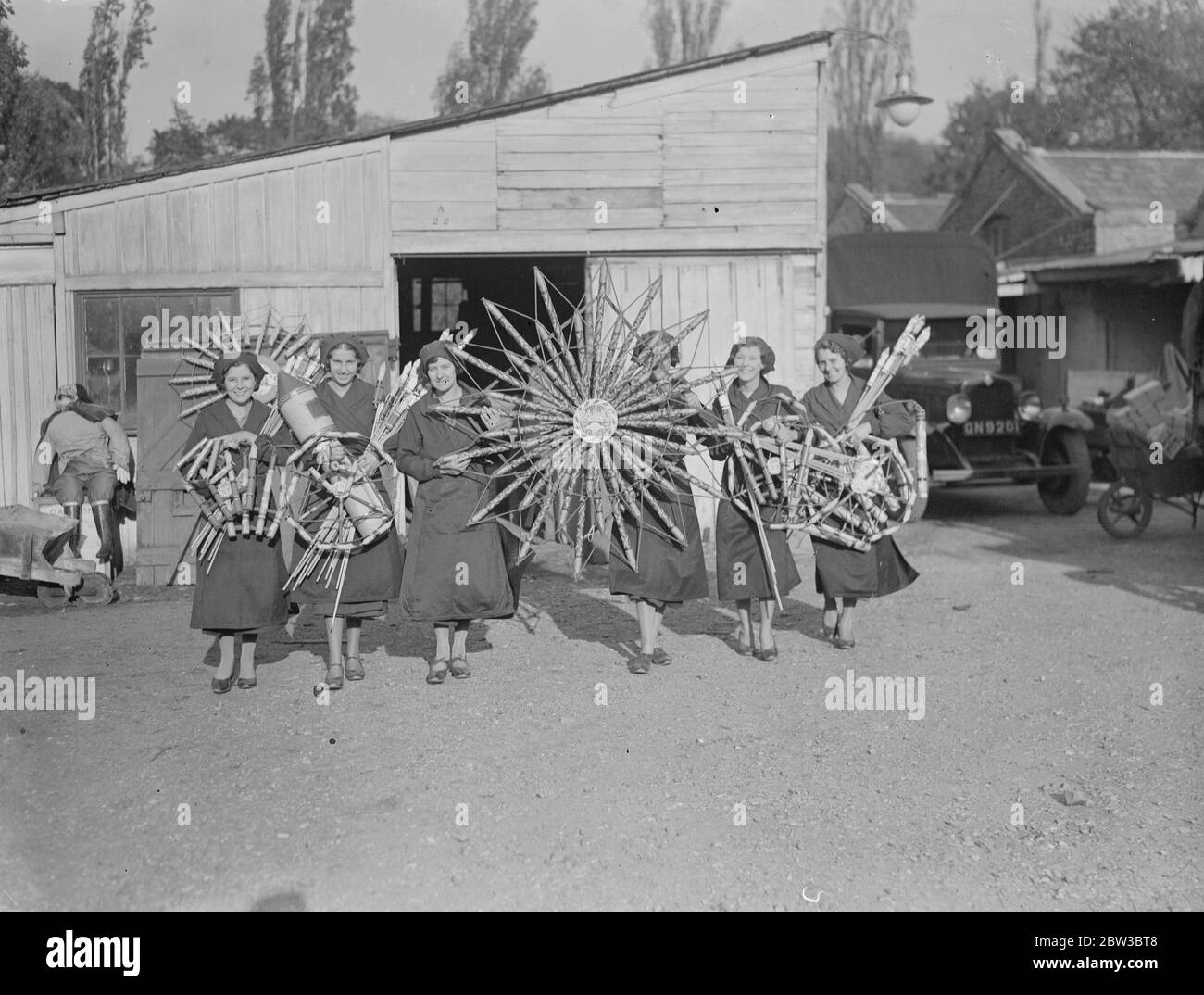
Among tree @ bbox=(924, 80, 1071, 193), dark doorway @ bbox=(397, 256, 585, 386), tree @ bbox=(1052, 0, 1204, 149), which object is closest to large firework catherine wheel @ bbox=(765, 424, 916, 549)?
dark doorway @ bbox=(397, 256, 585, 386)

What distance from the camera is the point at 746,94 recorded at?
11508mm

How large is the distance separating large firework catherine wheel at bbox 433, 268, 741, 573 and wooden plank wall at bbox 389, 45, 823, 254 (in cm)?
464

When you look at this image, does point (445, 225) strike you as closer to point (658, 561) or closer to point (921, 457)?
point (658, 561)

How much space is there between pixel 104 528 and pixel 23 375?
65.3 inches

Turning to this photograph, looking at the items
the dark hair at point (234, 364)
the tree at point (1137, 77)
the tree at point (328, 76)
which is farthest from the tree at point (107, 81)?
the tree at point (1137, 77)

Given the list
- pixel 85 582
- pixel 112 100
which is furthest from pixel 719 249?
pixel 112 100

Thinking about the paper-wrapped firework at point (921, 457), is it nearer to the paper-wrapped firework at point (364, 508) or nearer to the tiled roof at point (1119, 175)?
the paper-wrapped firework at point (364, 508)

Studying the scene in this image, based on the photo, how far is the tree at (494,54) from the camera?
32750mm

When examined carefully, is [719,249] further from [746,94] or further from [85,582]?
[85,582]

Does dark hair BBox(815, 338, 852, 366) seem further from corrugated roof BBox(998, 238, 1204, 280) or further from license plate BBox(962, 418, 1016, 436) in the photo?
corrugated roof BBox(998, 238, 1204, 280)

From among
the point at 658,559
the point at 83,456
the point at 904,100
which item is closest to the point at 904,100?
the point at 904,100

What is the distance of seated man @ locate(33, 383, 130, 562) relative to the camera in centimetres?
1030

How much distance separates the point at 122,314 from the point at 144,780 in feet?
21.7

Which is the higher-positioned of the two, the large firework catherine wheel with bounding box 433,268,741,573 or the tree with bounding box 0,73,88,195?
the tree with bounding box 0,73,88,195
